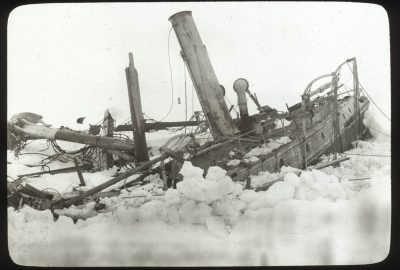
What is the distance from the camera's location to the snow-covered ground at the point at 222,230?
4180mm

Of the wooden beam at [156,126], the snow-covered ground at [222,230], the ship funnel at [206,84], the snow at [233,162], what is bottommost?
→ the snow-covered ground at [222,230]

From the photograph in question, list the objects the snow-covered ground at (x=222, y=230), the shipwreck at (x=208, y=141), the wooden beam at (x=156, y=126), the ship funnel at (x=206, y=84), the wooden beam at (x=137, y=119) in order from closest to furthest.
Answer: the snow-covered ground at (x=222, y=230) < the shipwreck at (x=208, y=141) < the wooden beam at (x=137, y=119) < the ship funnel at (x=206, y=84) < the wooden beam at (x=156, y=126)

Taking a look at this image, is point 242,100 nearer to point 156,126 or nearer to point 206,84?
point 206,84

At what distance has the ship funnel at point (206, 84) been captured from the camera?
234 inches

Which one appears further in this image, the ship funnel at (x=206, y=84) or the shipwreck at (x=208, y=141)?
the ship funnel at (x=206, y=84)

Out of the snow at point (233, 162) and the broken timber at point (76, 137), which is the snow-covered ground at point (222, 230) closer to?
the snow at point (233, 162)

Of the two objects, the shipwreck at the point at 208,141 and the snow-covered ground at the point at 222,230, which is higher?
the shipwreck at the point at 208,141

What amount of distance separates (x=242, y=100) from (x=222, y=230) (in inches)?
100

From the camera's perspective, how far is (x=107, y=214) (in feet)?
14.4

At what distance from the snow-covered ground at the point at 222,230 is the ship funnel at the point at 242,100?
186 centimetres

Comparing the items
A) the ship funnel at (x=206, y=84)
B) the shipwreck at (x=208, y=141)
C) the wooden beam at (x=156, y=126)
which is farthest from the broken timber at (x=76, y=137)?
the ship funnel at (x=206, y=84)

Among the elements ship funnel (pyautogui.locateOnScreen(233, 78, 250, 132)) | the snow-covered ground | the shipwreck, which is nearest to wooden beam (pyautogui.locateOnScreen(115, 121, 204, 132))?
the shipwreck

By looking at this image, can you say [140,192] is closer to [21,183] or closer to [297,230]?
[21,183]

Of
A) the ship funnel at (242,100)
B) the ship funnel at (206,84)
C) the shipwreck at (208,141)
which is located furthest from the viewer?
the ship funnel at (206,84)
